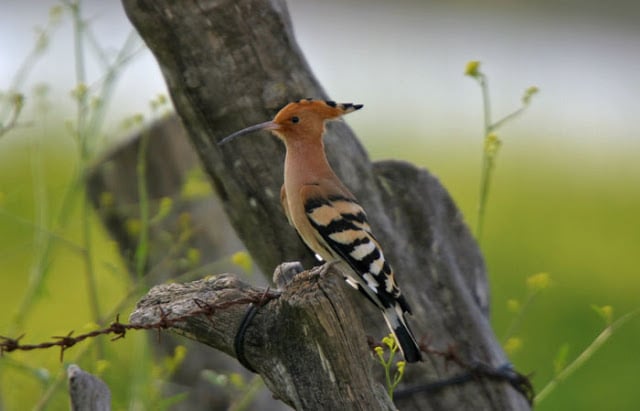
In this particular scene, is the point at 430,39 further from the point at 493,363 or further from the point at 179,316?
the point at 179,316

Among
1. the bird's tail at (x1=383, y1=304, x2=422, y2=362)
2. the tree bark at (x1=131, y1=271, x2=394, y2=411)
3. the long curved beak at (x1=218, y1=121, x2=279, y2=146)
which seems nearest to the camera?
the tree bark at (x1=131, y1=271, x2=394, y2=411)

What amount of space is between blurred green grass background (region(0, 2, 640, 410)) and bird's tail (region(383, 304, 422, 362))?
0.82m

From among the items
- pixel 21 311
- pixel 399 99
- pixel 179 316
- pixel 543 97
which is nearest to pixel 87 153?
pixel 21 311

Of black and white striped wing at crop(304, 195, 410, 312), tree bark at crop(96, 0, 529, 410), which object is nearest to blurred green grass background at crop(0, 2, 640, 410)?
tree bark at crop(96, 0, 529, 410)

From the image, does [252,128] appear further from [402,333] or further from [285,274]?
[402,333]

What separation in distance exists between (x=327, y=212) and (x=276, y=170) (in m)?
0.33

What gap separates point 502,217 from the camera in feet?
27.8

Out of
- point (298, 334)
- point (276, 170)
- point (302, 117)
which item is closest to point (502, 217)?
point (276, 170)

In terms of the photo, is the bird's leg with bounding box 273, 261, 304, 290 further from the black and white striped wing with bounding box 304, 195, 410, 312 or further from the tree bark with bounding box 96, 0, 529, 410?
the tree bark with bounding box 96, 0, 529, 410

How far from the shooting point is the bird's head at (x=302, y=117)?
3.23 meters

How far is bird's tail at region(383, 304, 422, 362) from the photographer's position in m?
3.13

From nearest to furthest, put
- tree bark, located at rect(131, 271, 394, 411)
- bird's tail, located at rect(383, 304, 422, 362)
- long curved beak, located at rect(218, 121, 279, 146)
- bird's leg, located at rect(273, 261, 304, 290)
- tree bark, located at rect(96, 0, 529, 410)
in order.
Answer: tree bark, located at rect(131, 271, 394, 411) < bird's leg, located at rect(273, 261, 304, 290) < bird's tail, located at rect(383, 304, 422, 362) < long curved beak, located at rect(218, 121, 279, 146) < tree bark, located at rect(96, 0, 529, 410)

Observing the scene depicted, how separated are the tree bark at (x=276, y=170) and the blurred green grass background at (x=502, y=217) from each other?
0.64 meters

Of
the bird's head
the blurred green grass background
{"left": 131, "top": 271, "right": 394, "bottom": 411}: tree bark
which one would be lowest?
the blurred green grass background
